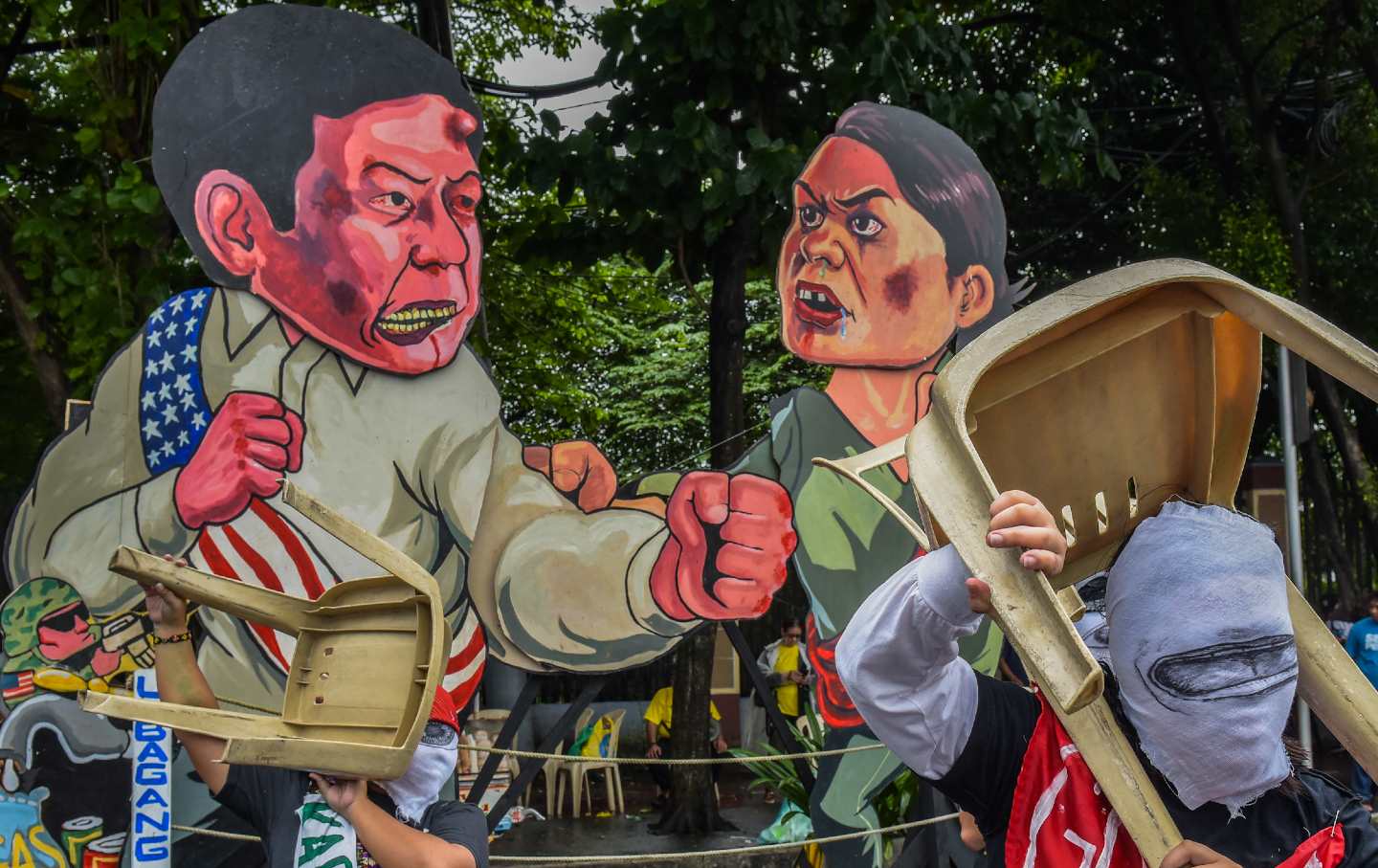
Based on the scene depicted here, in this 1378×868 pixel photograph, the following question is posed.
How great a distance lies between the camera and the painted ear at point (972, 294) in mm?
6598

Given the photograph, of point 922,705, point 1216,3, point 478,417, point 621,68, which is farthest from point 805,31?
point 922,705

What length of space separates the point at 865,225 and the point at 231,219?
292cm

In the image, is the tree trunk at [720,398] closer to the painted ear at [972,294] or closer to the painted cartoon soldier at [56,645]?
the painted ear at [972,294]

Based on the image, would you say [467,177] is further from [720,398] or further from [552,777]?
[552,777]

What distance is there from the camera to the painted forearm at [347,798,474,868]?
2482 millimetres

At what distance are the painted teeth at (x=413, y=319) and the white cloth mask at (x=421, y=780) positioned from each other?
307 cm

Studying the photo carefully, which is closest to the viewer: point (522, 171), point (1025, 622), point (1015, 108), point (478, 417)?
point (1025, 622)

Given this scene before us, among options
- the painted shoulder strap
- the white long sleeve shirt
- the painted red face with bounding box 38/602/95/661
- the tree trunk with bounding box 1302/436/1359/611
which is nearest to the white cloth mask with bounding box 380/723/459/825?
the white long sleeve shirt

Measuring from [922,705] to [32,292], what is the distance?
6.06 m

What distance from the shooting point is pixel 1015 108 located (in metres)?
7.48

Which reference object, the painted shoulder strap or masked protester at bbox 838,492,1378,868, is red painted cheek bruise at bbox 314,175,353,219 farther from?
masked protester at bbox 838,492,1378,868

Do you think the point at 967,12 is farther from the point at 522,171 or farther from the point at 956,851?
the point at 956,851

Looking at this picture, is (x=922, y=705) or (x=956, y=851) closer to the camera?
(x=922, y=705)

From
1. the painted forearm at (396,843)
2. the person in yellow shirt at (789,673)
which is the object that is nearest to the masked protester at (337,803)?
the painted forearm at (396,843)
